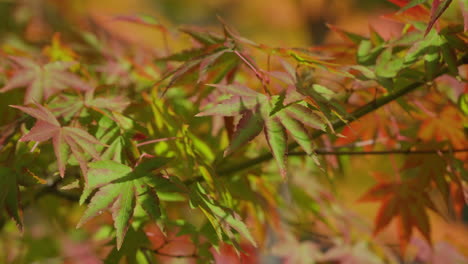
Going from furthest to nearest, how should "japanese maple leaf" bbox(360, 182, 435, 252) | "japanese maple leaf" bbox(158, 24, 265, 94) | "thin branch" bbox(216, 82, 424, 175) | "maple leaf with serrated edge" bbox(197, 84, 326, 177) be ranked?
"japanese maple leaf" bbox(360, 182, 435, 252)
"thin branch" bbox(216, 82, 424, 175)
"japanese maple leaf" bbox(158, 24, 265, 94)
"maple leaf with serrated edge" bbox(197, 84, 326, 177)

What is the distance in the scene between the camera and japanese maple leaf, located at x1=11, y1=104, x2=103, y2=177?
76 cm

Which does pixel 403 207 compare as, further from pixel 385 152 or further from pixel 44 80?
pixel 44 80

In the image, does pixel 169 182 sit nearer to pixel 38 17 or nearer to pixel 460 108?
pixel 460 108

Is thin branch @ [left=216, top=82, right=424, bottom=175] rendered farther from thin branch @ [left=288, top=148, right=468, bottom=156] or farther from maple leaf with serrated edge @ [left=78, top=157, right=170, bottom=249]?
maple leaf with serrated edge @ [left=78, top=157, right=170, bottom=249]

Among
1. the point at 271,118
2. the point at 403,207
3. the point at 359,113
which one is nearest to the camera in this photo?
the point at 271,118

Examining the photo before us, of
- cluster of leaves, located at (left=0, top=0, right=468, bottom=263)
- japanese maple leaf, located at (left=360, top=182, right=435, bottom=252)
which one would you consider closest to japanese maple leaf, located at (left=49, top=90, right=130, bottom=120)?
cluster of leaves, located at (left=0, top=0, right=468, bottom=263)

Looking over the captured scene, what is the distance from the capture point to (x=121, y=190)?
74 centimetres

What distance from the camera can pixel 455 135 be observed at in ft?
3.40

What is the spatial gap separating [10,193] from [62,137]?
0.12m

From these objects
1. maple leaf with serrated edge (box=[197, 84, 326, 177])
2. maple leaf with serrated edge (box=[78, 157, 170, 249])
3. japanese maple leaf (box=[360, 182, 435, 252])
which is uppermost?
maple leaf with serrated edge (box=[197, 84, 326, 177])

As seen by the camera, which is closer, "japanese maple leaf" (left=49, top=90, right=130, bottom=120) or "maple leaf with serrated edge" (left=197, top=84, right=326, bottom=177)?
"maple leaf with serrated edge" (left=197, top=84, right=326, bottom=177)

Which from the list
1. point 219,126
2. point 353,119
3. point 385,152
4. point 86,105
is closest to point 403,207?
point 385,152

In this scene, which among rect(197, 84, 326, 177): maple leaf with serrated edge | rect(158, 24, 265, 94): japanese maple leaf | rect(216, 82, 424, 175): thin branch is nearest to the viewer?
rect(197, 84, 326, 177): maple leaf with serrated edge

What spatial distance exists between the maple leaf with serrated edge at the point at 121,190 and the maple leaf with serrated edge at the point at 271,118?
5.6 inches
